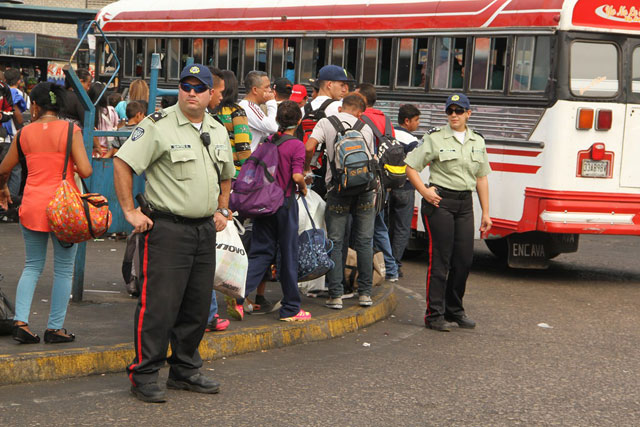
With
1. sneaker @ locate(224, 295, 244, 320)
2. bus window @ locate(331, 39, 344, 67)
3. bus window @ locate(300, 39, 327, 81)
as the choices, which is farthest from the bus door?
sneaker @ locate(224, 295, 244, 320)

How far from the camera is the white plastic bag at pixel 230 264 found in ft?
23.1

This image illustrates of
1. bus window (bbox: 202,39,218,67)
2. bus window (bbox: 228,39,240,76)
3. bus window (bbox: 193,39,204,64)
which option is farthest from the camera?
bus window (bbox: 193,39,204,64)

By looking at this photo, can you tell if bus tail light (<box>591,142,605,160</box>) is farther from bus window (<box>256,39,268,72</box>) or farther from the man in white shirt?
bus window (<box>256,39,268,72</box>)

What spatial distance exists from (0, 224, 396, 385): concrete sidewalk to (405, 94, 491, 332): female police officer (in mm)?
656

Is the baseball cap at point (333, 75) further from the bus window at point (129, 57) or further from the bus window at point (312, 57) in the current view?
the bus window at point (129, 57)

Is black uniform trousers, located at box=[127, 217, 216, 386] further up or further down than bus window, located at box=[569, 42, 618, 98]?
further down

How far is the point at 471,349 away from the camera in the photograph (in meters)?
7.73

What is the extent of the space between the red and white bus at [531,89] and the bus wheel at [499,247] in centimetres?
2

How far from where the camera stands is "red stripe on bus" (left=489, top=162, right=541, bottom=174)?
1089 centimetres

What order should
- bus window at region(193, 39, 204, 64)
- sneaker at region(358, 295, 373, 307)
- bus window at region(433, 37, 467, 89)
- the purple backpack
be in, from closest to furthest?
the purple backpack
sneaker at region(358, 295, 373, 307)
bus window at region(433, 37, 467, 89)
bus window at region(193, 39, 204, 64)

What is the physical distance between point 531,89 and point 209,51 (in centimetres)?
585

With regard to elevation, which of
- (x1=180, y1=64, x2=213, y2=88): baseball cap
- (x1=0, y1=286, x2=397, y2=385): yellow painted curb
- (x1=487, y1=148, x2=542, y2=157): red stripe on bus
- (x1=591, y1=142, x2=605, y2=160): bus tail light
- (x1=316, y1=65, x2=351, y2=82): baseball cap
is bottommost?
(x1=0, y1=286, x2=397, y2=385): yellow painted curb

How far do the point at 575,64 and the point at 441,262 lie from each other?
3.46 metres

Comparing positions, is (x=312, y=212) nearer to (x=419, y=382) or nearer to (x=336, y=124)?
(x=336, y=124)
